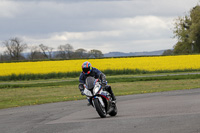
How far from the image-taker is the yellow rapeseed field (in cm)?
4661

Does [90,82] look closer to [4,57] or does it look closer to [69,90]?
[69,90]

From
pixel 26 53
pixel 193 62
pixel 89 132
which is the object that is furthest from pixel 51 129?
pixel 26 53

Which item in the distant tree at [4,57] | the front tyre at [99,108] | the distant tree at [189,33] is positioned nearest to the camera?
the front tyre at [99,108]

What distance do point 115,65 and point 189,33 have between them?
3628cm

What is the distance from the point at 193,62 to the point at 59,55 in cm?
6328

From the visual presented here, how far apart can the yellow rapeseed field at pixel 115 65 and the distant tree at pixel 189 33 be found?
24.7 meters

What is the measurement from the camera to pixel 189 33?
81.3 meters

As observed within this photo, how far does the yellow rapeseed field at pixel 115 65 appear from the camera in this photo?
46.6m

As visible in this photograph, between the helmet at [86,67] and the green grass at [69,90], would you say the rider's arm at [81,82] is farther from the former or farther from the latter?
the green grass at [69,90]

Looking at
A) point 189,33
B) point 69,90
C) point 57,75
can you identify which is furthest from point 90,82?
point 189,33

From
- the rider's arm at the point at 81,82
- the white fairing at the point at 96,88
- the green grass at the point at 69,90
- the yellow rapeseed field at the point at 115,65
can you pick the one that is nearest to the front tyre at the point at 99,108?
the white fairing at the point at 96,88

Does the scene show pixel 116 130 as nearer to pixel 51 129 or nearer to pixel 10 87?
pixel 51 129

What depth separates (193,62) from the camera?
4881cm

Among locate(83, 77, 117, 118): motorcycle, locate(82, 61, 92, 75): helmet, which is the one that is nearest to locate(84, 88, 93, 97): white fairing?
locate(83, 77, 117, 118): motorcycle
